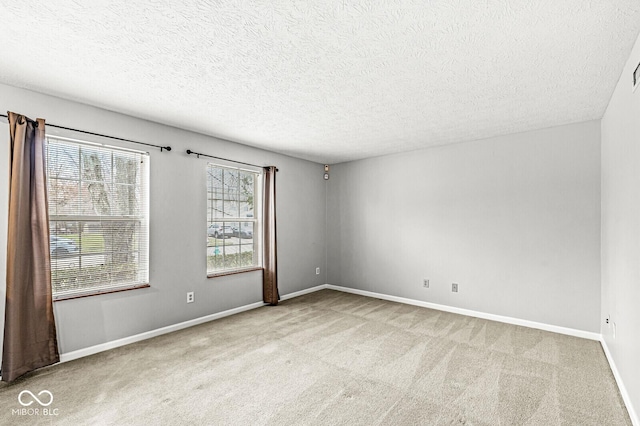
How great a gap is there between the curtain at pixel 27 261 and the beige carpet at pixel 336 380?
0.66 ft

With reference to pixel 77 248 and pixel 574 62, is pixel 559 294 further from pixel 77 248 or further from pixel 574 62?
pixel 77 248

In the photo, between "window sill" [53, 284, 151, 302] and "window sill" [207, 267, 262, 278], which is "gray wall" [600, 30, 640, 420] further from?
"window sill" [53, 284, 151, 302]

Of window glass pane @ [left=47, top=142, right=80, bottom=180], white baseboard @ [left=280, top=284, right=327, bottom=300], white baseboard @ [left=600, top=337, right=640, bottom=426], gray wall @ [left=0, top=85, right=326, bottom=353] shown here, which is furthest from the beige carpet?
window glass pane @ [left=47, top=142, right=80, bottom=180]

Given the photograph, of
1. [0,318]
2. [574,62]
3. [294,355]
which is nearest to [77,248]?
[0,318]

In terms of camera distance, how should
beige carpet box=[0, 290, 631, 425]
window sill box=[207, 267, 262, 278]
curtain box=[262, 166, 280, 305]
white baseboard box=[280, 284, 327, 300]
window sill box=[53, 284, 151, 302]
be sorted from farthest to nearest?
white baseboard box=[280, 284, 327, 300]
curtain box=[262, 166, 280, 305]
window sill box=[207, 267, 262, 278]
window sill box=[53, 284, 151, 302]
beige carpet box=[0, 290, 631, 425]

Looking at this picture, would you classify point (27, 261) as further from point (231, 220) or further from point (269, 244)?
point (269, 244)

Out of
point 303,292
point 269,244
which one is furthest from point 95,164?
point 303,292

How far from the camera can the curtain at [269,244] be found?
4723 mm

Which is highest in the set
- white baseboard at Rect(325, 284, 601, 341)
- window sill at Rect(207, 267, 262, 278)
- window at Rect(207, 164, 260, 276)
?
window at Rect(207, 164, 260, 276)

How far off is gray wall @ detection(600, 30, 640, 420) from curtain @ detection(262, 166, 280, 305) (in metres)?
3.78

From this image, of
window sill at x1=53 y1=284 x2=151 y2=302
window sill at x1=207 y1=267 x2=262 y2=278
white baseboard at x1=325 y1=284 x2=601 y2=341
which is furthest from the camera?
window sill at x1=207 y1=267 x2=262 y2=278

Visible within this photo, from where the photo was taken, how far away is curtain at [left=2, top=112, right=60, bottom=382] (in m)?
2.52

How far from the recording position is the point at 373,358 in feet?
9.68

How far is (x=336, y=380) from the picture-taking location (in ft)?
8.34
